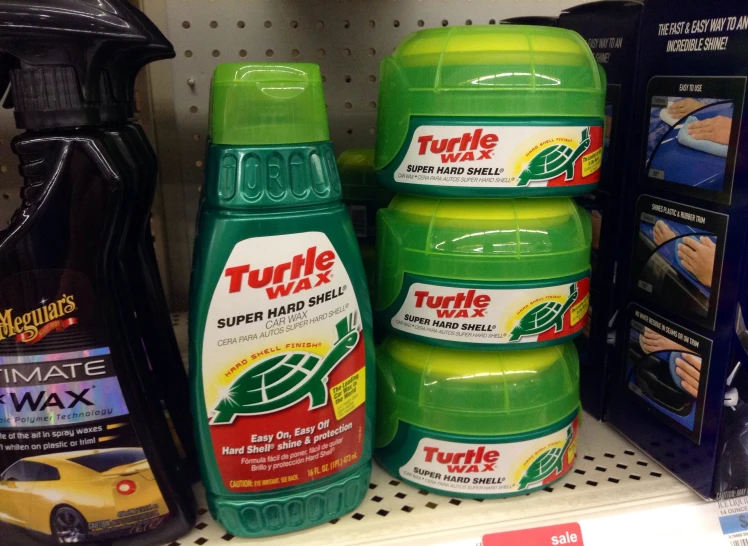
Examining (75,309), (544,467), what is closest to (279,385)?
(75,309)

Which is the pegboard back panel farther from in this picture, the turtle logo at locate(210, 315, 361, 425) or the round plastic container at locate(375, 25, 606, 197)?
the turtle logo at locate(210, 315, 361, 425)

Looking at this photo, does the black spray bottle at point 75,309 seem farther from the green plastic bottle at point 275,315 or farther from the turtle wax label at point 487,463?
the turtle wax label at point 487,463

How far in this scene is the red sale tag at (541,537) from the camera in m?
0.57

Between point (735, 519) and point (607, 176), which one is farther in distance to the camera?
point (607, 176)

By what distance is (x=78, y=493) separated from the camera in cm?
55

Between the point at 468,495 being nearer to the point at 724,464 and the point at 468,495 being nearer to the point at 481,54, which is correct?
the point at 724,464

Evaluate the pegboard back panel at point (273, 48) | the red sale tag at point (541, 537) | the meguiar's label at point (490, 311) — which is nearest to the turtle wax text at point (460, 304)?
the meguiar's label at point (490, 311)

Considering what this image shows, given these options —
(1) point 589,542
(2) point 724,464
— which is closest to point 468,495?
(1) point 589,542

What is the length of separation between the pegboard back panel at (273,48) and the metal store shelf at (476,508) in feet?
1.52

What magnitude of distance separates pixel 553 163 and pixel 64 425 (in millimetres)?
499

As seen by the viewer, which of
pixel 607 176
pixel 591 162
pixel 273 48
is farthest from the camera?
pixel 273 48

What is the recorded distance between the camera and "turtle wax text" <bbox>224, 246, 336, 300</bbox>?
1.76 ft

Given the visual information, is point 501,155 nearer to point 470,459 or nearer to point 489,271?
point 489,271

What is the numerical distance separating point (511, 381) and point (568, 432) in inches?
3.7
